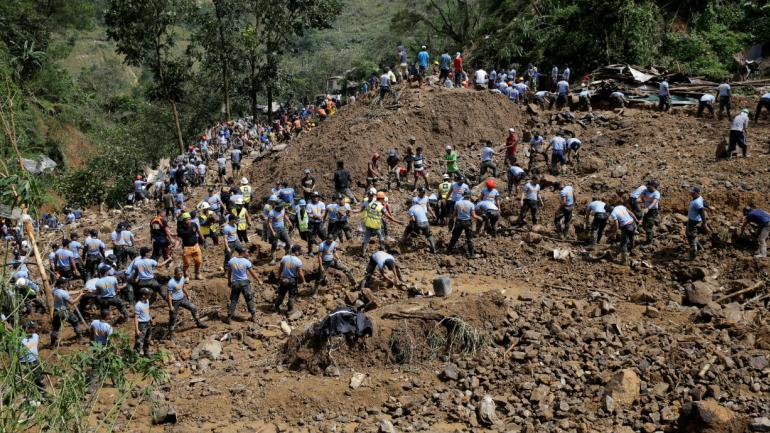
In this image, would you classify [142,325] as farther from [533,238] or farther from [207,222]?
[533,238]

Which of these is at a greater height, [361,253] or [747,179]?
[747,179]

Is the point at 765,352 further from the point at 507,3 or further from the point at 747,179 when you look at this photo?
the point at 507,3

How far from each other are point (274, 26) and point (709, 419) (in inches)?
1096

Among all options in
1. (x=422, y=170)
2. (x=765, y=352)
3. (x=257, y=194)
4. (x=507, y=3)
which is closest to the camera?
(x=765, y=352)

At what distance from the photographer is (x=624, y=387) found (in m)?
8.35

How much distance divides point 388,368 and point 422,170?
8.65 metres

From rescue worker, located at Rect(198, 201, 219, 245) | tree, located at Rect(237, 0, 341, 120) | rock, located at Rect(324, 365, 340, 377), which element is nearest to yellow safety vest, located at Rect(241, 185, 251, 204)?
rescue worker, located at Rect(198, 201, 219, 245)

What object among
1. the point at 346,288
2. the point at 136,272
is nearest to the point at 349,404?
the point at 346,288

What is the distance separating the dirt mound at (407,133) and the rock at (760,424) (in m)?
12.2

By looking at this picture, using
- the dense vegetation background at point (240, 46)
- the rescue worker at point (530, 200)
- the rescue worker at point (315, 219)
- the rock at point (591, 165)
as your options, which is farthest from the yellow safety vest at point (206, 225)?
the rock at point (591, 165)

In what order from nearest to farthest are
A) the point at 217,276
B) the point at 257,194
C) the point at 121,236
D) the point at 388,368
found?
the point at 388,368, the point at 217,276, the point at 121,236, the point at 257,194

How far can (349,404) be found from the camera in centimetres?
897

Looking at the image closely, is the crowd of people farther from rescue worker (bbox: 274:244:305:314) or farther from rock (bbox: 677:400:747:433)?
rock (bbox: 677:400:747:433)

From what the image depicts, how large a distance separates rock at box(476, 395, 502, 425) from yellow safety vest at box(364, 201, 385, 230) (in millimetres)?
5184
